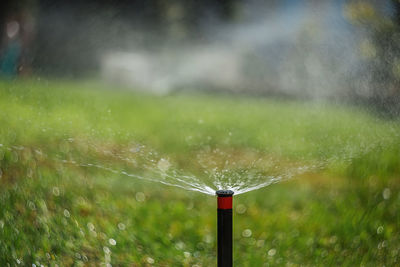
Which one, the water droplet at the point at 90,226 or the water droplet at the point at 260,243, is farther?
the water droplet at the point at 90,226

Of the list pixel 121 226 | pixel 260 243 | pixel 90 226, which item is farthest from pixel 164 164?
pixel 260 243

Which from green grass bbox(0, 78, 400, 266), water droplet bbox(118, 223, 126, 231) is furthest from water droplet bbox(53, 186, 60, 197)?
water droplet bbox(118, 223, 126, 231)

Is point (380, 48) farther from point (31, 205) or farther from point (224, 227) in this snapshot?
point (31, 205)

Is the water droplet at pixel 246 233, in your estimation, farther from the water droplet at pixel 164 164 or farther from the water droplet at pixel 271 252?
the water droplet at pixel 164 164

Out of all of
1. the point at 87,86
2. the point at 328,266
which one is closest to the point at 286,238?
the point at 328,266

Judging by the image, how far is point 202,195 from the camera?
110 inches

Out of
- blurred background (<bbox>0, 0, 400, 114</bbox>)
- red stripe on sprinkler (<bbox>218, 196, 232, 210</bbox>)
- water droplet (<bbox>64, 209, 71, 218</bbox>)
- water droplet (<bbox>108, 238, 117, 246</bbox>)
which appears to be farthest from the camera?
water droplet (<bbox>64, 209, 71, 218</bbox>)

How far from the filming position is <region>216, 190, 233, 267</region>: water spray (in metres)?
2.02

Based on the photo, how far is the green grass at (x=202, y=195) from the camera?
2766mm

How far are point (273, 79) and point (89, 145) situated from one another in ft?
3.62

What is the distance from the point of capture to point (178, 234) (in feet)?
9.03

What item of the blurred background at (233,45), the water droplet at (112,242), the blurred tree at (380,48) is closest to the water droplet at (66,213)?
the water droplet at (112,242)

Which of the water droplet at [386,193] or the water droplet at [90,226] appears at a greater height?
the water droplet at [386,193]

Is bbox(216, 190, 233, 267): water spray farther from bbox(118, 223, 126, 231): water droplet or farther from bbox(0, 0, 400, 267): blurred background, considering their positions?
bbox(118, 223, 126, 231): water droplet
